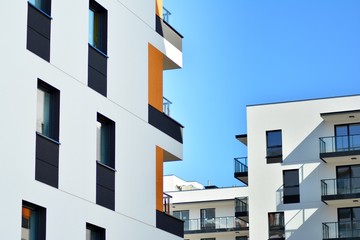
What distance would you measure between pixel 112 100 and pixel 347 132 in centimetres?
4082

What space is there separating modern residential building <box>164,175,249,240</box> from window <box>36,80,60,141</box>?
185 feet

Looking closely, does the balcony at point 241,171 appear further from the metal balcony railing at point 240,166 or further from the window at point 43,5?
the window at point 43,5

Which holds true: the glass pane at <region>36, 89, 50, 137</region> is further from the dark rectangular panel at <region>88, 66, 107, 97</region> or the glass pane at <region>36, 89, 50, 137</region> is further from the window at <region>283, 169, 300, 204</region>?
the window at <region>283, 169, 300, 204</region>

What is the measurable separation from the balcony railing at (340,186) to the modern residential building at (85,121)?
3462 cm

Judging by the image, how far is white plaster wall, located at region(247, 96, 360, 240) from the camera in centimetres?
6931

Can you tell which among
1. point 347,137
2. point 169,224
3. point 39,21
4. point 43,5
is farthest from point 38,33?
point 347,137

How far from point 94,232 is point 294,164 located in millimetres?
42482

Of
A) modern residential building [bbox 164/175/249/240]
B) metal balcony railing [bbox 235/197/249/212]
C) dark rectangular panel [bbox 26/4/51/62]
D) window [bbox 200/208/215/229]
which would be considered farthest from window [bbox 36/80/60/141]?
window [bbox 200/208/215/229]

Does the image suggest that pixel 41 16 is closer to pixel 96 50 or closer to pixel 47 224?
pixel 96 50

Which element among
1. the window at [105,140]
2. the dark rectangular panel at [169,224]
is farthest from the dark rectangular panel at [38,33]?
the dark rectangular panel at [169,224]

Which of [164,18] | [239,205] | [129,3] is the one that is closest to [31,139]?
[129,3]

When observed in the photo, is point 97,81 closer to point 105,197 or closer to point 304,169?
point 105,197

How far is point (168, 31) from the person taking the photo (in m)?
35.6

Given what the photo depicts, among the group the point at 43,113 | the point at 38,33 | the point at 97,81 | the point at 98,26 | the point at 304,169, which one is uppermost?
the point at 304,169
